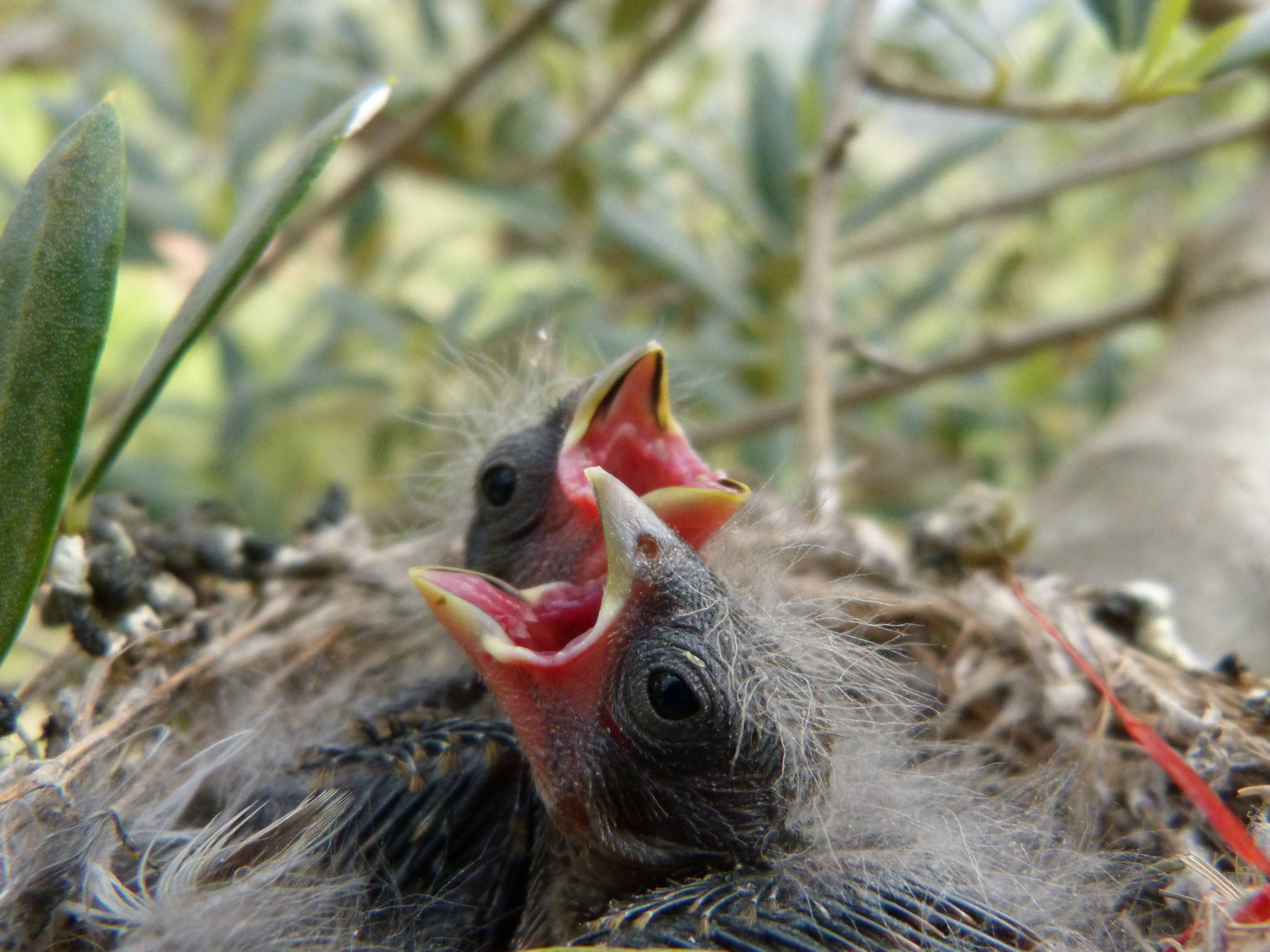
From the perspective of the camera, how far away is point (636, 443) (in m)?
0.77

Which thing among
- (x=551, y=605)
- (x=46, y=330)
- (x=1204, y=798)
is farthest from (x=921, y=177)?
(x=46, y=330)

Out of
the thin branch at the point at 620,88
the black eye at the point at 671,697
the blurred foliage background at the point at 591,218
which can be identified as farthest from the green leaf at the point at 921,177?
the black eye at the point at 671,697

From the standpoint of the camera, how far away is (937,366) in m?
1.31

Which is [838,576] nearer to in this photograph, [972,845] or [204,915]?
[972,845]

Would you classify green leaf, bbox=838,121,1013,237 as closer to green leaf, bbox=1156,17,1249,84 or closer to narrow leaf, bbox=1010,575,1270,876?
green leaf, bbox=1156,17,1249,84

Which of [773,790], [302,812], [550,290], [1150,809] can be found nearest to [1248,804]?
[1150,809]

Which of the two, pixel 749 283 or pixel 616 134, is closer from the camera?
pixel 749 283

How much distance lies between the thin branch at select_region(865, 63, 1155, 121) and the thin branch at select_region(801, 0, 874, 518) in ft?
0.09

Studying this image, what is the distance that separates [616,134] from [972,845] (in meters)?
1.41

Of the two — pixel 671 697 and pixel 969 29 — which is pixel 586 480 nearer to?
pixel 671 697

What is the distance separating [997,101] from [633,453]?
514 mm

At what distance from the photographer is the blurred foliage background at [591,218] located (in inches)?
55.5

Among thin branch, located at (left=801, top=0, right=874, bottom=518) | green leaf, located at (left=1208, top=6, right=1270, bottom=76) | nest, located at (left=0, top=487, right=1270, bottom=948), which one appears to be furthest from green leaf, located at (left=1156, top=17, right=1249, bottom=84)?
nest, located at (left=0, top=487, right=1270, bottom=948)

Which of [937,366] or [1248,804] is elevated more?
[937,366]
